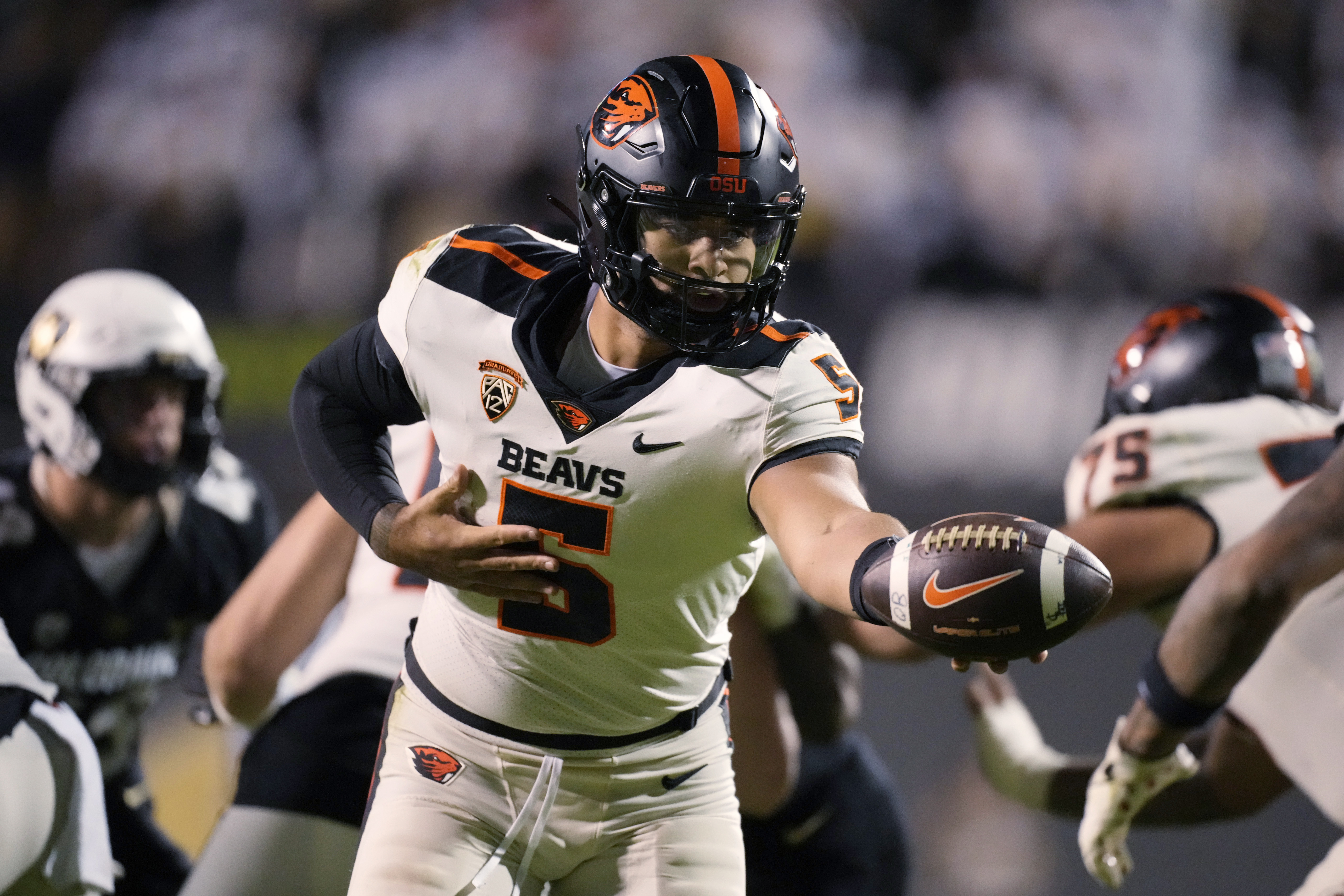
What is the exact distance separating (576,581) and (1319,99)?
22.1 feet

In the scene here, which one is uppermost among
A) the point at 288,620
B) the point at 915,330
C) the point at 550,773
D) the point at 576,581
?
the point at 576,581

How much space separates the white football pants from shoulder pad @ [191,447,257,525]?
2094 millimetres

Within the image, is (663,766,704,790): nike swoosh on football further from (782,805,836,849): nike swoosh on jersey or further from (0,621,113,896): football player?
(782,805,836,849): nike swoosh on jersey

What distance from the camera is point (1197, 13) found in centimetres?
693

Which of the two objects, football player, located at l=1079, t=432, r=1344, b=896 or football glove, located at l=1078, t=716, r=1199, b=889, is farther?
football glove, located at l=1078, t=716, r=1199, b=889

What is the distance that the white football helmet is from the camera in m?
3.73

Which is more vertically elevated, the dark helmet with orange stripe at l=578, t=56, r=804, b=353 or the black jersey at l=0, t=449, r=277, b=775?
the dark helmet with orange stripe at l=578, t=56, r=804, b=353

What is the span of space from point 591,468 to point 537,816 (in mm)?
528

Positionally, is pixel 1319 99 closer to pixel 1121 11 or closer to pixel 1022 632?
pixel 1121 11

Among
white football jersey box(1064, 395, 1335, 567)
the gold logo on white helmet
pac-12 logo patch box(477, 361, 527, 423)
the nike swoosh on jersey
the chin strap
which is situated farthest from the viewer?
the gold logo on white helmet

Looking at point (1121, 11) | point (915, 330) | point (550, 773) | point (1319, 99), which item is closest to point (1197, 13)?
point (1121, 11)

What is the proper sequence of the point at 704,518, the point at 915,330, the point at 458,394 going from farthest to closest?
the point at 915,330 → the point at 458,394 → the point at 704,518

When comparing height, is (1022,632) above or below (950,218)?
above

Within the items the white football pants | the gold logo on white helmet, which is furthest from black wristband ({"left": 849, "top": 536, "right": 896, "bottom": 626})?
the gold logo on white helmet
